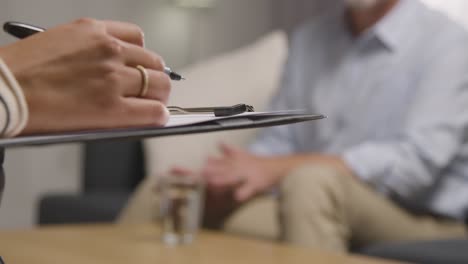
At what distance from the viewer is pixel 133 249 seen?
3.59ft

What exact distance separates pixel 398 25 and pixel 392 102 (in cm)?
19

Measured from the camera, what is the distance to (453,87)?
5.27 ft

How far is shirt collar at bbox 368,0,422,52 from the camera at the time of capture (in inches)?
69.2

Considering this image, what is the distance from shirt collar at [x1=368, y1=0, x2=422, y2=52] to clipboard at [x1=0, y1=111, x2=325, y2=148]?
150 cm

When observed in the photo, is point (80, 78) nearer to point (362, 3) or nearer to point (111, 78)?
point (111, 78)

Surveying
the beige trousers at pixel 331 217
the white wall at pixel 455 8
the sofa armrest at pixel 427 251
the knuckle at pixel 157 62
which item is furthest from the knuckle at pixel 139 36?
the white wall at pixel 455 8

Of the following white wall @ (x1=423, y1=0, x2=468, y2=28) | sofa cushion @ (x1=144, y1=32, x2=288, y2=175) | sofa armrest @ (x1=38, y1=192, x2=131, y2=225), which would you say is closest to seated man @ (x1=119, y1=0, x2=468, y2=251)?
sofa cushion @ (x1=144, y1=32, x2=288, y2=175)

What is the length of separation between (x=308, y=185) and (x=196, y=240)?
0.74ft

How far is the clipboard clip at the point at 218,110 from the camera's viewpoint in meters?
0.28

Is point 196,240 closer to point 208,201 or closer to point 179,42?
point 208,201

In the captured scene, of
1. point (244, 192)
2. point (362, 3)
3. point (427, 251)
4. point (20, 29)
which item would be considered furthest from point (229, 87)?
point (20, 29)

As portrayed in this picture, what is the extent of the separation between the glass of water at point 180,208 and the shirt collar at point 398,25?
2.24ft

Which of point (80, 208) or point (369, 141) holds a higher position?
point (369, 141)

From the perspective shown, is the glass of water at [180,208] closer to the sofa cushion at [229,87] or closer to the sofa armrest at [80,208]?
the sofa armrest at [80,208]
